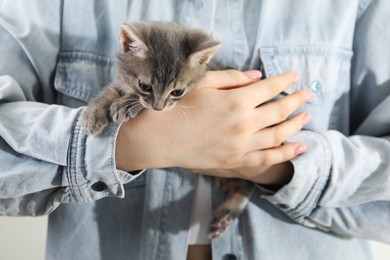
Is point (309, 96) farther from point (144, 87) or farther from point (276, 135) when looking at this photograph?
point (144, 87)

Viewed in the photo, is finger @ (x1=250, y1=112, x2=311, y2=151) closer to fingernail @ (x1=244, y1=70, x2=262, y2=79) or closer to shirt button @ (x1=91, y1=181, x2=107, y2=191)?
fingernail @ (x1=244, y1=70, x2=262, y2=79)

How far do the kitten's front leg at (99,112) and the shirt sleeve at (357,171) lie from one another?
40 centimetres

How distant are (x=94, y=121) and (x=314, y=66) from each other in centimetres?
53

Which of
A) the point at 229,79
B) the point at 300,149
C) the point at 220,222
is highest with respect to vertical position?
the point at 229,79

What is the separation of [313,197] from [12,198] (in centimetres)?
64

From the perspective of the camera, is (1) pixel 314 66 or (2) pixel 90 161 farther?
(1) pixel 314 66

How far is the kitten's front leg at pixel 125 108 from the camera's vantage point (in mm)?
745

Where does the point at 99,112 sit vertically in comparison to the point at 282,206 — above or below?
above

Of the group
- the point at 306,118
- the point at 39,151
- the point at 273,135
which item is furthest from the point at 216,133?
the point at 39,151

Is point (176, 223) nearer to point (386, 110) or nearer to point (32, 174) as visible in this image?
point (32, 174)

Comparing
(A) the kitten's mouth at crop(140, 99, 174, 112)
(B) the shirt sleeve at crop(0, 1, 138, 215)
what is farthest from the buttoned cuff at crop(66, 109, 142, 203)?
(A) the kitten's mouth at crop(140, 99, 174, 112)

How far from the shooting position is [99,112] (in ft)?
2.45

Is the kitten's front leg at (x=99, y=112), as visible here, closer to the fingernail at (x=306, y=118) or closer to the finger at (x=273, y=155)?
the finger at (x=273, y=155)

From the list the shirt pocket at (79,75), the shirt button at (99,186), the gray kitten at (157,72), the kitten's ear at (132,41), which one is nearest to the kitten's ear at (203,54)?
the gray kitten at (157,72)
